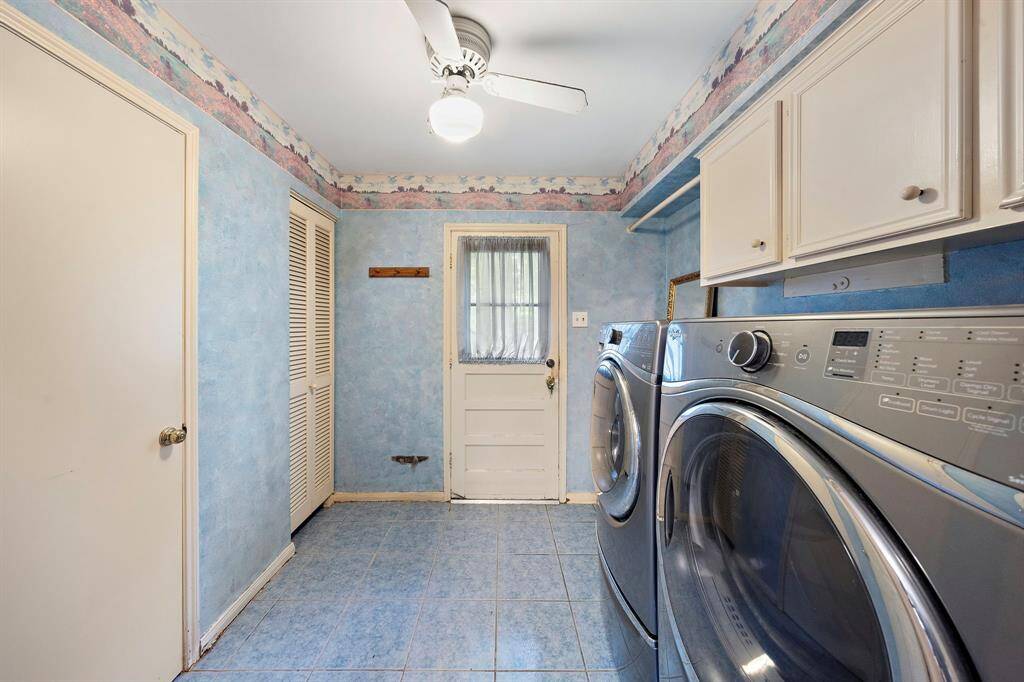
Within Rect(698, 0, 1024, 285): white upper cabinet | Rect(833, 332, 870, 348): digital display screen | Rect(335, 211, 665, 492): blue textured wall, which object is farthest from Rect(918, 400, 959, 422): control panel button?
Rect(335, 211, 665, 492): blue textured wall

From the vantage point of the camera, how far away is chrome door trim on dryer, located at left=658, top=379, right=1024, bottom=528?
36cm

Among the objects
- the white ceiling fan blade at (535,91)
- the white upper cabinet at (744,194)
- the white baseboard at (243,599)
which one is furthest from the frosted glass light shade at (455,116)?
the white baseboard at (243,599)

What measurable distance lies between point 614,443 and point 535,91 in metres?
1.31

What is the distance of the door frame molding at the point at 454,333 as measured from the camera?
9.18 feet

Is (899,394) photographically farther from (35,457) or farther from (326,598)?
(326,598)

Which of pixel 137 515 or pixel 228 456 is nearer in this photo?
pixel 137 515

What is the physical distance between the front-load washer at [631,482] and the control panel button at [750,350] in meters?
0.28

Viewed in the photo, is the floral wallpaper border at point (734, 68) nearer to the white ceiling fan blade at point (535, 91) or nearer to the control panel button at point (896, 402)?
the white ceiling fan blade at point (535, 91)

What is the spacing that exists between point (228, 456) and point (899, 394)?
2103 millimetres

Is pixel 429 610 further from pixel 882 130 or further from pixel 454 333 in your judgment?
pixel 882 130

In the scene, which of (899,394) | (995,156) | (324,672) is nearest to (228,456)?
(324,672)

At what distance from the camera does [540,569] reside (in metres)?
2.04

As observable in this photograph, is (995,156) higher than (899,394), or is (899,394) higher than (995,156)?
(995,156)

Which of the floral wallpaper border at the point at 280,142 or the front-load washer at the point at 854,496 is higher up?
the floral wallpaper border at the point at 280,142
